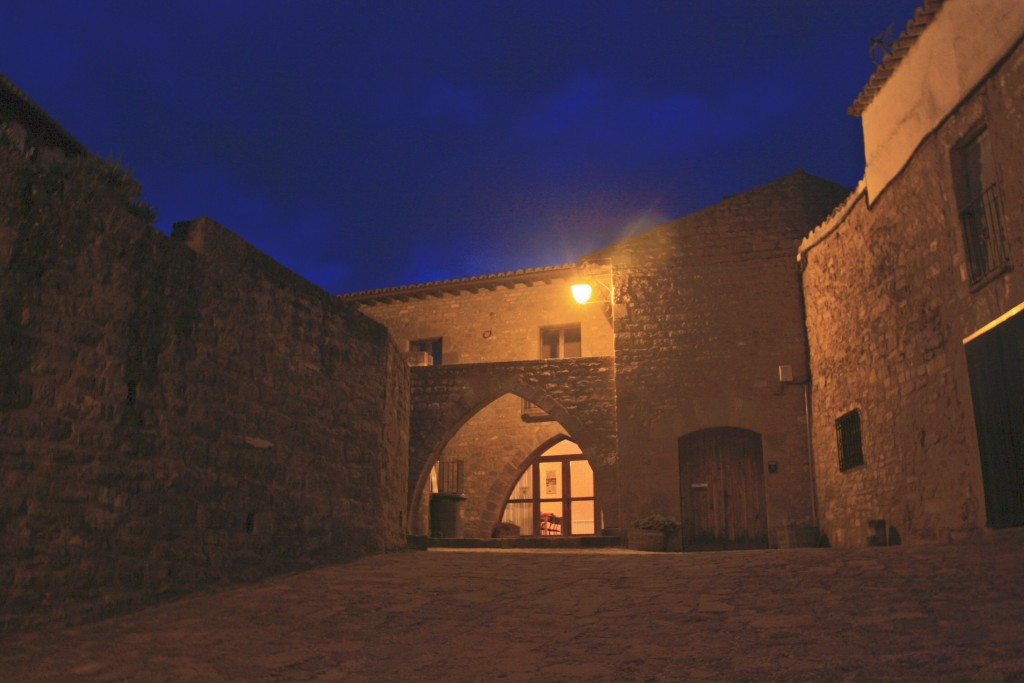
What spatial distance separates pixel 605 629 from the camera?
5656mm

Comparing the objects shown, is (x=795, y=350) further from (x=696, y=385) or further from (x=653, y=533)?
(x=653, y=533)

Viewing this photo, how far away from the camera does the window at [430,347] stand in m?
20.7

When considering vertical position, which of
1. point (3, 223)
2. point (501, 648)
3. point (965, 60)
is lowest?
point (501, 648)

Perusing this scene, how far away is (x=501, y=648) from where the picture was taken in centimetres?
536

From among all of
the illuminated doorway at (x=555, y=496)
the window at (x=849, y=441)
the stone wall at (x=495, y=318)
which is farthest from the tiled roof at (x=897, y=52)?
the illuminated doorway at (x=555, y=496)

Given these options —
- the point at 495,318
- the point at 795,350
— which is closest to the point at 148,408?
the point at 795,350

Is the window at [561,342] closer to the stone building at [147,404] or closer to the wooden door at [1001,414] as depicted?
the stone building at [147,404]

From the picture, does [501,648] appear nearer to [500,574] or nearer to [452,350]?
[500,574]

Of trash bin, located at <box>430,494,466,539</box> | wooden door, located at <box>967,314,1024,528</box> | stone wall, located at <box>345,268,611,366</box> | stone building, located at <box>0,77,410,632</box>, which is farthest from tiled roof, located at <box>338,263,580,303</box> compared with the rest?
wooden door, located at <box>967,314,1024,528</box>

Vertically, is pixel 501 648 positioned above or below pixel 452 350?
below

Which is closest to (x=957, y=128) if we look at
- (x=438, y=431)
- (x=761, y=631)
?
(x=761, y=631)

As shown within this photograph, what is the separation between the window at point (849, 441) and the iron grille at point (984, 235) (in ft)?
11.6

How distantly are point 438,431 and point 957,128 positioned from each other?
10.2 metres

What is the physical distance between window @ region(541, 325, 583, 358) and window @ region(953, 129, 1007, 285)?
1127 centimetres
